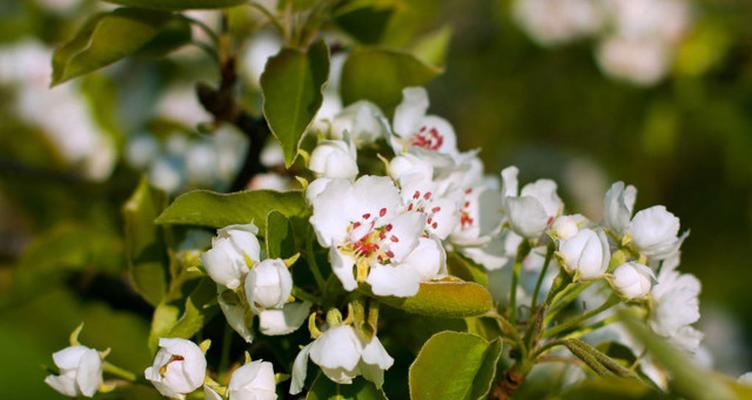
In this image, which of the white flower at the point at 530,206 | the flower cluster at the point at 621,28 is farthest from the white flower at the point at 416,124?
the flower cluster at the point at 621,28

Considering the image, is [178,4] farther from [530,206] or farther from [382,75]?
[530,206]

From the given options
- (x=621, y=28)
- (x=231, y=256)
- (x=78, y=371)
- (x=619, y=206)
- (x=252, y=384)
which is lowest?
(x=78, y=371)

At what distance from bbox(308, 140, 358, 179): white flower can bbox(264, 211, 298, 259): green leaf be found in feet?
0.32

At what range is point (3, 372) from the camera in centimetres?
260

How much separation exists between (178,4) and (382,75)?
313 mm

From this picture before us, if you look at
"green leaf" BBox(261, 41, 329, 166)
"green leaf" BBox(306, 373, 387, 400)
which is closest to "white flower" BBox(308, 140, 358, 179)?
"green leaf" BBox(261, 41, 329, 166)

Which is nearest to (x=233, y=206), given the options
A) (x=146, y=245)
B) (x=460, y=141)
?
(x=146, y=245)

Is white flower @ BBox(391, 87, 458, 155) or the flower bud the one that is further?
white flower @ BBox(391, 87, 458, 155)

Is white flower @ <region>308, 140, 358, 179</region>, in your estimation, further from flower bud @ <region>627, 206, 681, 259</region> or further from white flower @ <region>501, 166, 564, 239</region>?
flower bud @ <region>627, 206, 681, 259</region>

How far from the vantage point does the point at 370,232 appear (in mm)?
1004

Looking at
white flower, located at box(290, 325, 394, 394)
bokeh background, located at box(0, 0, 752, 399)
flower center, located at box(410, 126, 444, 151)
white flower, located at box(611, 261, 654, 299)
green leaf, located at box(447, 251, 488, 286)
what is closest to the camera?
white flower, located at box(290, 325, 394, 394)

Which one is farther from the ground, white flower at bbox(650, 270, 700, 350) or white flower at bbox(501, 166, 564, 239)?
white flower at bbox(501, 166, 564, 239)

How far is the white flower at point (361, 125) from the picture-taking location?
121cm

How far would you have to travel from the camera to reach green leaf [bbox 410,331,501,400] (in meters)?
1.00
